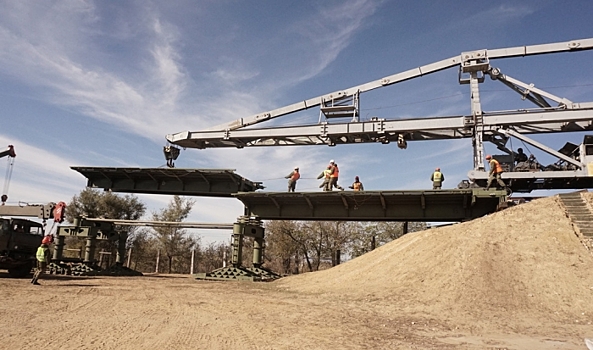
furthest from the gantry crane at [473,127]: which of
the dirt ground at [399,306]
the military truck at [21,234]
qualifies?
the military truck at [21,234]

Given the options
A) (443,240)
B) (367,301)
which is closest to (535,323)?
(367,301)

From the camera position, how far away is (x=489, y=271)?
10609 mm

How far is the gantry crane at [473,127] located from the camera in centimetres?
1761

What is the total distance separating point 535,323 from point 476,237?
4667mm

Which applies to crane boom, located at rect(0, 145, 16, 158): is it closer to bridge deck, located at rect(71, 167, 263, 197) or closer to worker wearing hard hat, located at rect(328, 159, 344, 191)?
bridge deck, located at rect(71, 167, 263, 197)

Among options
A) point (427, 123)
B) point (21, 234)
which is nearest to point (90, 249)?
point (21, 234)

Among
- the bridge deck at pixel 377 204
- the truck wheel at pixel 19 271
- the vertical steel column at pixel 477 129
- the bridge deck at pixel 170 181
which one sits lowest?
the truck wheel at pixel 19 271

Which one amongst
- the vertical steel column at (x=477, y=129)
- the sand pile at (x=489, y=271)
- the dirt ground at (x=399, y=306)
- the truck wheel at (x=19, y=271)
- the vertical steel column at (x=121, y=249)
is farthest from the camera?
the vertical steel column at (x=121, y=249)

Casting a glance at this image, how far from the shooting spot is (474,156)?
18.6m

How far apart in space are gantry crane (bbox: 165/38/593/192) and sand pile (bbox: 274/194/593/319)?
14.0ft

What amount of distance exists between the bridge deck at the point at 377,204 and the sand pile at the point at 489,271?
215cm

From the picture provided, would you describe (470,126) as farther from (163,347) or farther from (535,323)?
(163,347)

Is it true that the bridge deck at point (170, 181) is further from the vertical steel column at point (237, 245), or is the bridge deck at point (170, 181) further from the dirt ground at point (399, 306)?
the dirt ground at point (399, 306)

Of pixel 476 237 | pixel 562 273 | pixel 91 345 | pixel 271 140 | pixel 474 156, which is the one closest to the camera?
pixel 91 345
